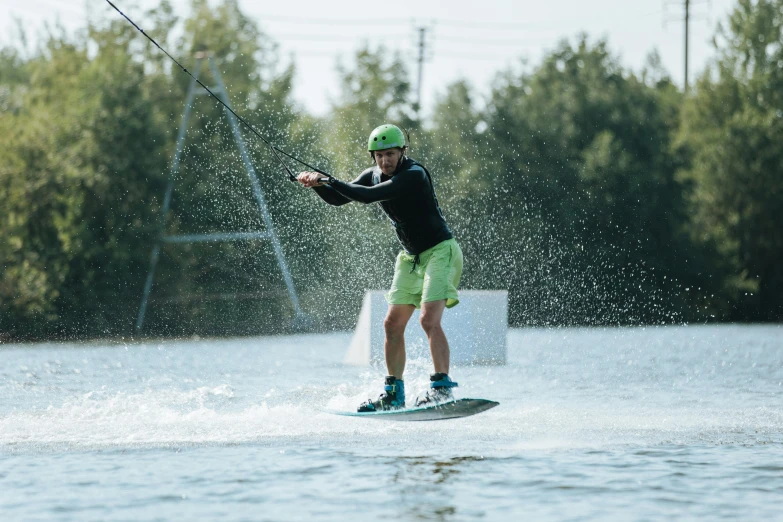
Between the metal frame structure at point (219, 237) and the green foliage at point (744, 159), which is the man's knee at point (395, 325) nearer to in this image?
the metal frame structure at point (219, 237)

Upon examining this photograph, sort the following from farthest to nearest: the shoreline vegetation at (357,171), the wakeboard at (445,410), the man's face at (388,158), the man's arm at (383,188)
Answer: the shoreline vegetation at (357,171)
the man's face at (388,158)
the wakeboard at (445,410)
the man's arm at (383,188)

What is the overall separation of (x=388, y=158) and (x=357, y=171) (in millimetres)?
23003

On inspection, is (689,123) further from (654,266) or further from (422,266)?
(422,266)

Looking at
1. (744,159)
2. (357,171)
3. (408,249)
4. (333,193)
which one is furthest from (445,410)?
(744,159)

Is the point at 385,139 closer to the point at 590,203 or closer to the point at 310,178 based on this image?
the point at 310,178

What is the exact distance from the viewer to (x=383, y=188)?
790 cm

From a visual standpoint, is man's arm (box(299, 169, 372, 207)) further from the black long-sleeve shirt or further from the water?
the water

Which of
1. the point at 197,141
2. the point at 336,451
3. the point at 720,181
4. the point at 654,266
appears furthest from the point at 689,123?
the point at 336,451

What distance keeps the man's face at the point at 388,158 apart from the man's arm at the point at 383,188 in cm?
14

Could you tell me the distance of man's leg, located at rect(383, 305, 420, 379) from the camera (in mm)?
8414

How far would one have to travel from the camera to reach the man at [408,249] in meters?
A: 7.98

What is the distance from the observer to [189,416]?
880 cm

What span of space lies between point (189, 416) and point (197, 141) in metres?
26.3

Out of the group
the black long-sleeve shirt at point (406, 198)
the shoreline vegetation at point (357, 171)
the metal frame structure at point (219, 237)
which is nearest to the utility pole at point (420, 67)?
the shoreline vegetation at point (357, 171)
